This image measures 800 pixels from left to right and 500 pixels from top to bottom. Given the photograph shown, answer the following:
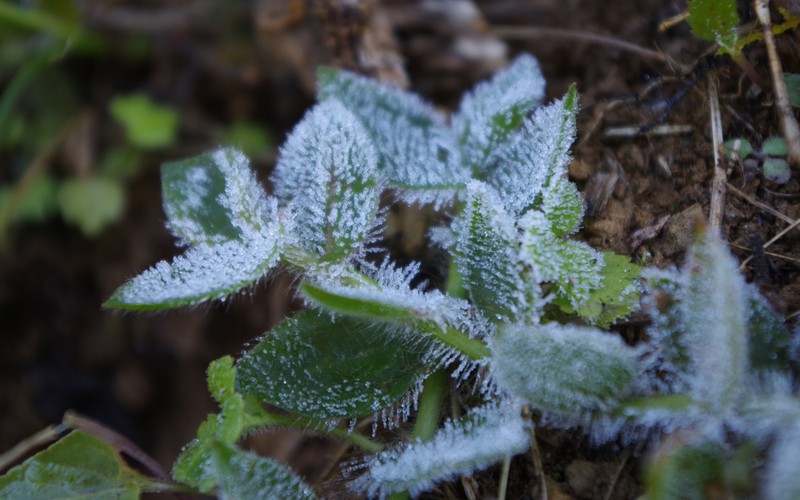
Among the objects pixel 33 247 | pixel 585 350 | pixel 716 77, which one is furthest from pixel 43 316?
pixel 716 77

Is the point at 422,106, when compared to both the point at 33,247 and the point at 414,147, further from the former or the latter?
the point at 33,247

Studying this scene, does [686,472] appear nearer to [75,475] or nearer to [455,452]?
[455,452]

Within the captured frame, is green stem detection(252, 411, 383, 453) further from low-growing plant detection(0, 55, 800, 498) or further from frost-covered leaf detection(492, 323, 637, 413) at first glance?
frost-covered leaf detection(492, 323, 637, 413)

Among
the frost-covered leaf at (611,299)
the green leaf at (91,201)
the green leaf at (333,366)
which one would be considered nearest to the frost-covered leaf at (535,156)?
the frost-covered leaf at (611,299)

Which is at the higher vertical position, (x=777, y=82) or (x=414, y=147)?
(x=777, y=82)

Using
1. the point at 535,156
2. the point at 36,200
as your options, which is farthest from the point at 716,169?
the point at 36,200

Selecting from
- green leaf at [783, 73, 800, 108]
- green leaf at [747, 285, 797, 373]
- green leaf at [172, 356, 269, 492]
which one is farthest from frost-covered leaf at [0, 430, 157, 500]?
green leaf at [783, 73, 800, 108]

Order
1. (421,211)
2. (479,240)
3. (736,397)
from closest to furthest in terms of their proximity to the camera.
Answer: (736,397) → (479,240) → (421,211)

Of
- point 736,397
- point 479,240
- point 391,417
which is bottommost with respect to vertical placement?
point 391,417

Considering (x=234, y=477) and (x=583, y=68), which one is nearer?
(x=234, y=477)
